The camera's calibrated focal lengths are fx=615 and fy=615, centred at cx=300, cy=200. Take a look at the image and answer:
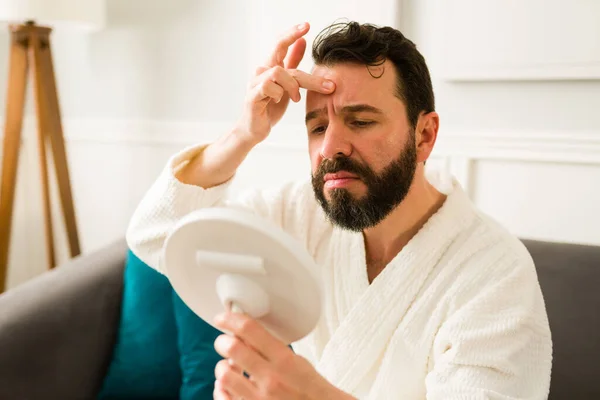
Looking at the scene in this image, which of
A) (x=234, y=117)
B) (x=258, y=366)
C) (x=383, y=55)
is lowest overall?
(x=258, y=366)

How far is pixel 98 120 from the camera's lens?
2254mm

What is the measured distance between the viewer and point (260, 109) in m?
1.09

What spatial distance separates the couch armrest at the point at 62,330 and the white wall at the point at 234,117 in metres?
0.62

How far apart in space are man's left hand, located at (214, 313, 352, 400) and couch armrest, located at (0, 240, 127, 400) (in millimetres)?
736

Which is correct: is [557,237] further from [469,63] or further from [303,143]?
[303,143]

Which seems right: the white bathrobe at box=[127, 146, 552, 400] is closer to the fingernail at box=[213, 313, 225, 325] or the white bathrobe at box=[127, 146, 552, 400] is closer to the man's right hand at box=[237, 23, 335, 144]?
the man's right hand at box=[237, 23, 335, 144]

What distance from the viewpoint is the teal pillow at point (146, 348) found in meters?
1.58

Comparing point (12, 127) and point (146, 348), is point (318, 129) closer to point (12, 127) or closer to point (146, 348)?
point (146, 348)

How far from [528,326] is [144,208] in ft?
2.37

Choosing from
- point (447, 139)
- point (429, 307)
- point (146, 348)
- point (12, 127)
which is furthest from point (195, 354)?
point (12, 127)

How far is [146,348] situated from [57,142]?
0.87 m

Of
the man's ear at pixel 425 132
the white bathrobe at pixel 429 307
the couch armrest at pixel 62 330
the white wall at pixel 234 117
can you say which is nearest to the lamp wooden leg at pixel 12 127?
the white wall at pixel 234 117

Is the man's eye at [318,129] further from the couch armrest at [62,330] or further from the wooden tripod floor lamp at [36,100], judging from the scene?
the wooden tripod floor lamp at [36,100]

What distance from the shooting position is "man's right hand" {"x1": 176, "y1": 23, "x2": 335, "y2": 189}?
3.32 ft
